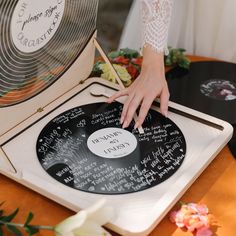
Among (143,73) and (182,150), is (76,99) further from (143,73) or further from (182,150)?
(182,150)

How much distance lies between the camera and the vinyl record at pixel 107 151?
87cm

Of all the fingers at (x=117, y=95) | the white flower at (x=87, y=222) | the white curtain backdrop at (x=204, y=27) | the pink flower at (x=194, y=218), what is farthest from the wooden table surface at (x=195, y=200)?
the white curtain backdrop at (x=204, y=27)

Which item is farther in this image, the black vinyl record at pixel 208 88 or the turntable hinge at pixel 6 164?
the black vinyl record at pixel 208 88

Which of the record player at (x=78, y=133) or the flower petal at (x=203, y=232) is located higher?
the record player at (x=78, y=133)

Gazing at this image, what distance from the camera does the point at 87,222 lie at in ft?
2.32

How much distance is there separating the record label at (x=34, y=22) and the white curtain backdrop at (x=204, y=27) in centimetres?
56

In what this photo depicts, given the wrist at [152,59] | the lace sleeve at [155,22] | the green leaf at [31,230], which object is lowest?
the green leaf at [31,230]

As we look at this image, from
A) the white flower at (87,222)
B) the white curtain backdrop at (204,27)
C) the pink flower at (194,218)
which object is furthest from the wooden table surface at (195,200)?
the white curtain backdrop at (204,27)

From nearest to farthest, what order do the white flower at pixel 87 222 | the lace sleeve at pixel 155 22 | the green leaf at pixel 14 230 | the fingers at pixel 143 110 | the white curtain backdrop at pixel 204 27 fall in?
the white flower at pixel 87 222
the green leaf at pixel 14 230
the fingers at pixel 143 110
the lace sleeve at pixel 155 22
the white curtain backdrop at pixel 204 27

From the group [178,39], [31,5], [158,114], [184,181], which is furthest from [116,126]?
[178,39]

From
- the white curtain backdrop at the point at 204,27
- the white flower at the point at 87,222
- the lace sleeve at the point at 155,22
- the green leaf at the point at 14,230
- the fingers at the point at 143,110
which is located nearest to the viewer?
the white flower at the point at 87,222

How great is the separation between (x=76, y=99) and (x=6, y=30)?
33 centimetres

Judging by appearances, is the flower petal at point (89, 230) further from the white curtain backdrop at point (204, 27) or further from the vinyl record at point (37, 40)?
the white curtain backdrop at point (204, 27)

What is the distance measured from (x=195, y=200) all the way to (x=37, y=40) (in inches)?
16.8
